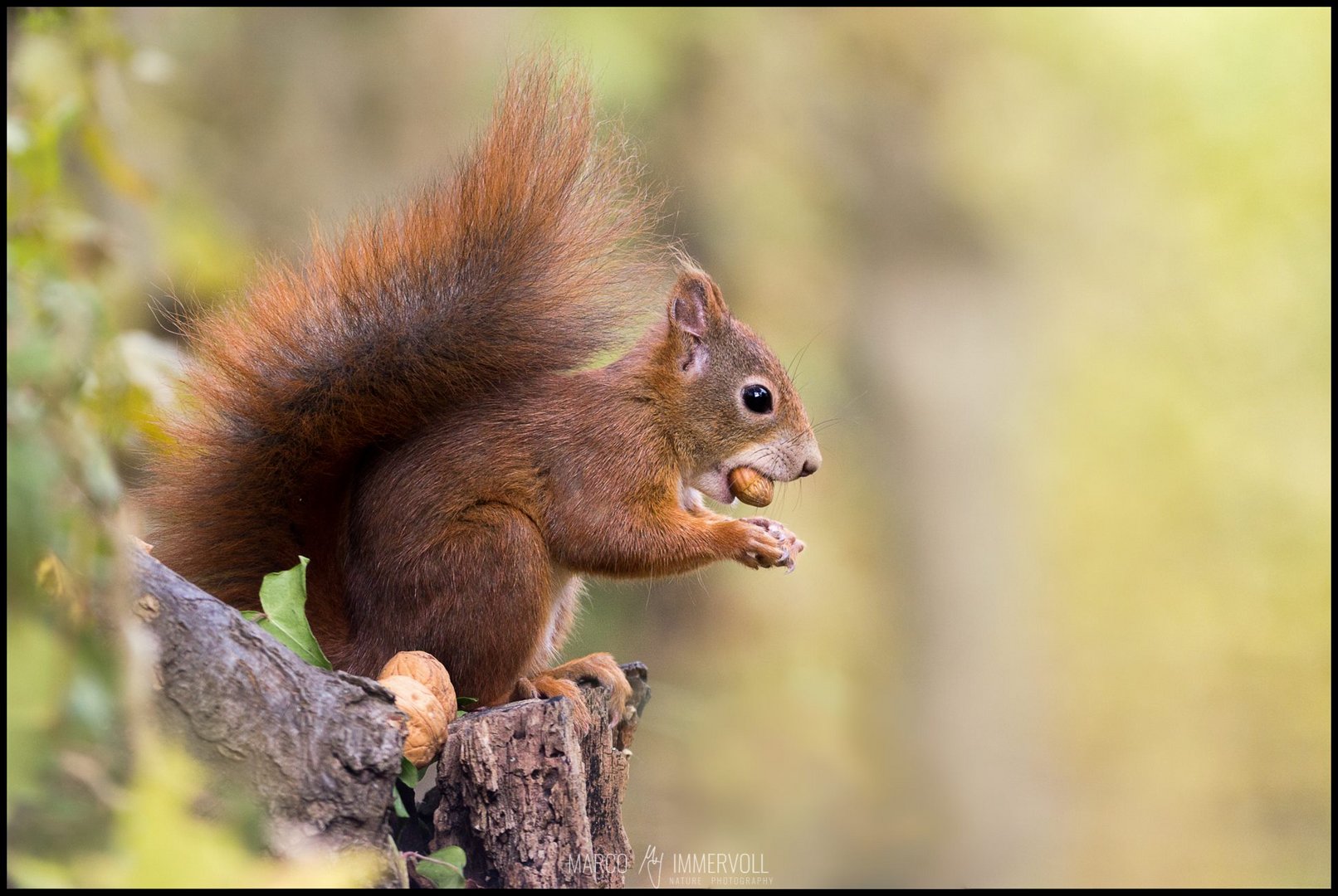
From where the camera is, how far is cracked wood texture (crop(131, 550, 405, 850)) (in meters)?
1.28

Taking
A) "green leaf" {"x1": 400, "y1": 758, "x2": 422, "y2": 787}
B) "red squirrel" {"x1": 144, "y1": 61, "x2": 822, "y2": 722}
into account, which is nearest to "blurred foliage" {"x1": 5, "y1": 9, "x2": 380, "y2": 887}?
"green leaf" {"x1": 400, "y1": 758, "x2": 422, "y2": 787}

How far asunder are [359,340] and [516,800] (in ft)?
2.31

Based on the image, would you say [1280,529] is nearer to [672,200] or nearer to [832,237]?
[832,237]

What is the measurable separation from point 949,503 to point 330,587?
4265 mm

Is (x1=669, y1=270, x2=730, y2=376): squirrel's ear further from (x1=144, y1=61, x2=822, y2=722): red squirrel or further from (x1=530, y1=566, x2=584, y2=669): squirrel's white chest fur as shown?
(x1=530, y1=566, x2=584, y2=669): squirrel's white chest fur

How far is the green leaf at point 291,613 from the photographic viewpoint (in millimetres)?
1698

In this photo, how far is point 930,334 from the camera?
5.83 meters

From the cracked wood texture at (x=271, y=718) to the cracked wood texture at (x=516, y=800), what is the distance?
0.21 metres

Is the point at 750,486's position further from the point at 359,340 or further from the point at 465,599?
the point at 359,340

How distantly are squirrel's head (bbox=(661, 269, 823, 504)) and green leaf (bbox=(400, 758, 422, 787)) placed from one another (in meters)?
0.75

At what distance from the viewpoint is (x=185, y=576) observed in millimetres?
1830

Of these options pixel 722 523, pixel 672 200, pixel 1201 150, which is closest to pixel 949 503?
pixel 672 200
